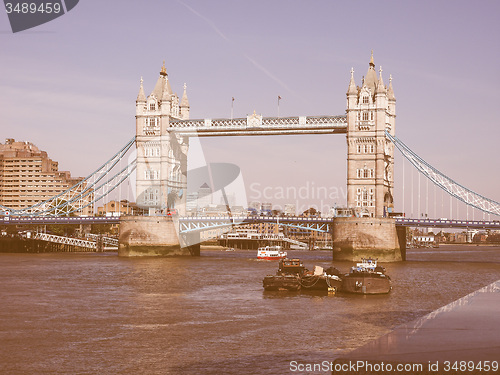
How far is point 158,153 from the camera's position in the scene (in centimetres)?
9712

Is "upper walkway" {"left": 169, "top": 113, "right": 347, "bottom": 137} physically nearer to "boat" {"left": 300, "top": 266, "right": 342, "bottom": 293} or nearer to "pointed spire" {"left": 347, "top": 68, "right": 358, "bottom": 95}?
"pointed spire" {"left": 347, "top": 68, "right": 358, "bottom": 95}

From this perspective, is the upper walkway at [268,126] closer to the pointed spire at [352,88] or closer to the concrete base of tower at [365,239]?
the pointed spire at [352,88]

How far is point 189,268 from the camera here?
68688 mm

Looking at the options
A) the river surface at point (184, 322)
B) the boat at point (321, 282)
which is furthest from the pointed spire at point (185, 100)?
the boat at point (321, 282)

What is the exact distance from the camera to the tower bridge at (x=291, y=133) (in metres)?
84.3

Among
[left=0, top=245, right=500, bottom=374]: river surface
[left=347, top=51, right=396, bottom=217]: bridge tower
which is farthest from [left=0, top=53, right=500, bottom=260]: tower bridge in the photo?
[left=0, top=245, right=500, bottom=374]: river surface

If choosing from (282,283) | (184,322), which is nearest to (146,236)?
(282,283)

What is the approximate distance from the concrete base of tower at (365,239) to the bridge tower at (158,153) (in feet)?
86.0

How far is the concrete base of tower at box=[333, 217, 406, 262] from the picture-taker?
81250 millimetres

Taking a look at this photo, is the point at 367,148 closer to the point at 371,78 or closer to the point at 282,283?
the point at 371,78

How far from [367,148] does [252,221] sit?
18.0 meters

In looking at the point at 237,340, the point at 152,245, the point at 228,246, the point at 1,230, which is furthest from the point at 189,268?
the point at 228,246

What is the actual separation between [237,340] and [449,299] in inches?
778

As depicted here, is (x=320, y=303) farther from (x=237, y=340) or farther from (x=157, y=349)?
(x=157, y=349)
